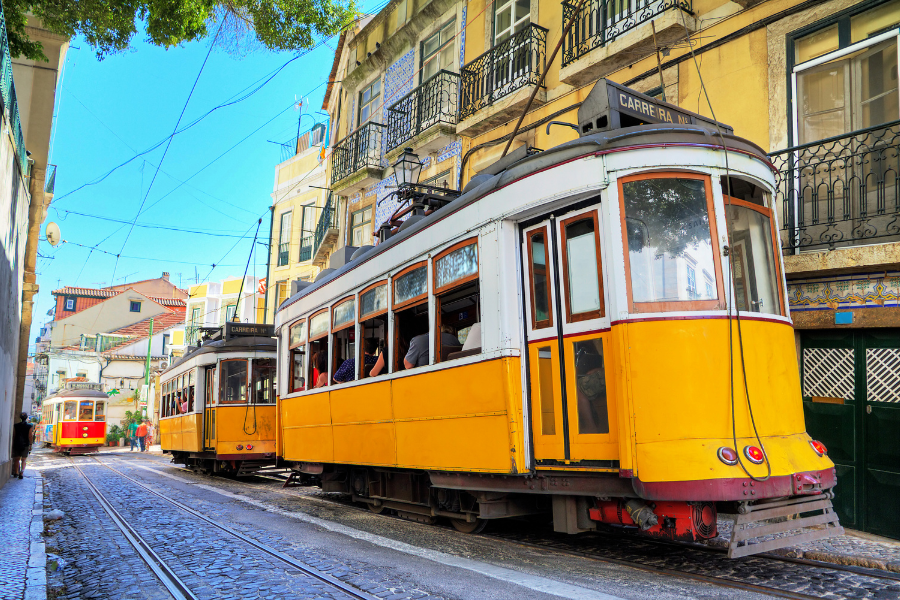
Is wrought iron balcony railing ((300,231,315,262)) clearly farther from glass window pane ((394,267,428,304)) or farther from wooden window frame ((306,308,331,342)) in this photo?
glass window pane ((394,267,428,304))

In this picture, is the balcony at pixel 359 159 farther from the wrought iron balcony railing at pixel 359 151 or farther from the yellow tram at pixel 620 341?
the yellow tram at pixel 620 341

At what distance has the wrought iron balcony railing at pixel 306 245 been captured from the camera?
27328mm

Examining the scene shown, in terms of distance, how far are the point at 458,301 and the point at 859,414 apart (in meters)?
4.42

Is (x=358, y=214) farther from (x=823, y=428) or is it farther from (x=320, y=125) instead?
(x=823, y=428)

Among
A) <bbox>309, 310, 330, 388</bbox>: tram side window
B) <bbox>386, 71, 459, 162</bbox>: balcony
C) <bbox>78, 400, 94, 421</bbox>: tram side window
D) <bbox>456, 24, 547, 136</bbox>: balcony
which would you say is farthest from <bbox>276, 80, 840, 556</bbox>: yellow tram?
<bbox>78, 400, 94, 421</bbox>: tram side window

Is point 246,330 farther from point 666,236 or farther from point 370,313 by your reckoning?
point 666,236

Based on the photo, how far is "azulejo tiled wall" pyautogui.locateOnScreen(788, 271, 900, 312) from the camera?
7.32 meters

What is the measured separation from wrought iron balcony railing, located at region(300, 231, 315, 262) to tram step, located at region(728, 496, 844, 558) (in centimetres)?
2360

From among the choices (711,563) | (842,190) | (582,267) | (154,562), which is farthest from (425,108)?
(711,563)

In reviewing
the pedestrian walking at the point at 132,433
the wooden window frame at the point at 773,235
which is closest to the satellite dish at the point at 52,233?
the wooden window frame at the point at 773,235

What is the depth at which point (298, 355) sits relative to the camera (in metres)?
11.3

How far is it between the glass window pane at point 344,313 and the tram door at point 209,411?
300 inches

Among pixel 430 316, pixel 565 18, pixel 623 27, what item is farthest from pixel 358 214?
pixel 430 316

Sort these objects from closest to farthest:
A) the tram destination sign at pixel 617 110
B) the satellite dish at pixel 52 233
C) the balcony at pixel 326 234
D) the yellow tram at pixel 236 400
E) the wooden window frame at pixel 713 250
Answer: the wooden window frame at pixel 713 250, the tram destination sign at pixel 617 110, the yellow tram at pixel 236 400, the satellite dish at pixel 52 233, the balcony at pixel 326 234
